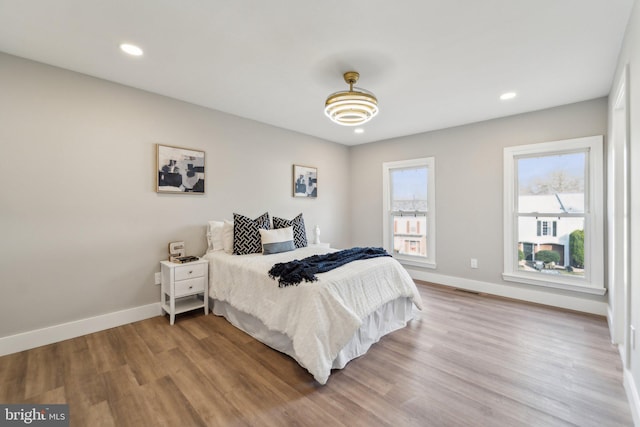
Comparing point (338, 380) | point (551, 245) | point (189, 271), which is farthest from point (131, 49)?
point (551, 245)

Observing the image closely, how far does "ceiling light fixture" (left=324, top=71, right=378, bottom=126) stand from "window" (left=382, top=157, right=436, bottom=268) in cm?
239

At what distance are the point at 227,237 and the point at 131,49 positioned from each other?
201 cm

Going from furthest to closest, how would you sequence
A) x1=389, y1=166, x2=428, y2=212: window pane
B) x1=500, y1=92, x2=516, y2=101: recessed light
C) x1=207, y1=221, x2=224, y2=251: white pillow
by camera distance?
x1=389, y1=166, x2=428, y2=212: window pane → x1=207, y1=221, x2=224, y2=251: white pillow → x1=500, y1=92, x2=516, y2=101: recessed light

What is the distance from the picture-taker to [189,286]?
301cm

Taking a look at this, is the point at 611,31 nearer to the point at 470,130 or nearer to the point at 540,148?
the point at 540,148

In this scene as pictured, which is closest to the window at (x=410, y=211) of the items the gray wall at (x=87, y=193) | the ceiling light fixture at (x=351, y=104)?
the ceiling light fixture at (x=351, y=104)

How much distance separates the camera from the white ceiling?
1781mm

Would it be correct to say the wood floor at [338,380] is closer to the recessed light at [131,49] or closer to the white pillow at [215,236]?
the white pillow at [215,236]

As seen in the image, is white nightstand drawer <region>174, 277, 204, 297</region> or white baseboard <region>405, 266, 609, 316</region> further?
white baseboard <region>405, 266, 609, 316</region>

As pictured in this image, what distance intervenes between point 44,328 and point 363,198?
4.67m

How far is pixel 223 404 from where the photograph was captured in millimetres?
1747

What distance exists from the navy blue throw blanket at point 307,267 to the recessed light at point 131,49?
2135 millimetres

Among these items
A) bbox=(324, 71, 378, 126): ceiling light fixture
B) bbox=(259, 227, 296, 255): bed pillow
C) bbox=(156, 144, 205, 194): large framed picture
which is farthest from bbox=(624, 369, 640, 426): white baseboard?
bbox=(156, 144, 205, 194): large framed picture

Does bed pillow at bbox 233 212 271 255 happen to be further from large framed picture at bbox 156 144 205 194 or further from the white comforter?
large framed picture at bbox 156 144 205 194
